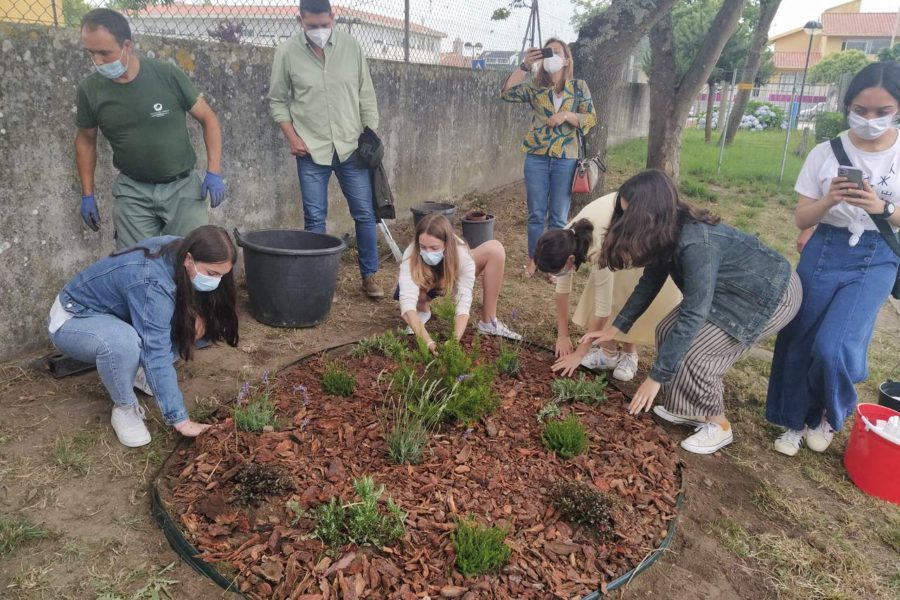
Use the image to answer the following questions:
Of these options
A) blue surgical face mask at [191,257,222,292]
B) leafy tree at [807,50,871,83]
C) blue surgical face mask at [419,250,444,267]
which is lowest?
blue surgical face mask at [419,250,444,267]

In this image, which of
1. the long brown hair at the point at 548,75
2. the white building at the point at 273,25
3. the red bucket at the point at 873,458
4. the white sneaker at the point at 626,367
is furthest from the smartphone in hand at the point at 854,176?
the white building at the point at 273,25

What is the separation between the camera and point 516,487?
2.60 metres

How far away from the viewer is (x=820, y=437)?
3.14 m

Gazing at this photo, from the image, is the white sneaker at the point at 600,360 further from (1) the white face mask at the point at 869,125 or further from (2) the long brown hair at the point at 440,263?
(1) the white face mask at the point at 869,125

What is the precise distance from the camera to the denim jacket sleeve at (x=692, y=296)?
8.96 ft

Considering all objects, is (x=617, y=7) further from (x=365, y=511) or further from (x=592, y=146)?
(x=365, y=511)

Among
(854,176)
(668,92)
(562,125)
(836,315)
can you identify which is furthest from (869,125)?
(668,92)

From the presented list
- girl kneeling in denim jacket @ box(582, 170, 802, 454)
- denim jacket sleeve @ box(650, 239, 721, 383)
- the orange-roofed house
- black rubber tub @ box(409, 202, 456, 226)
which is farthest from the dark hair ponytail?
the orange-roofed house

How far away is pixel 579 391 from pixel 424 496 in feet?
3.76

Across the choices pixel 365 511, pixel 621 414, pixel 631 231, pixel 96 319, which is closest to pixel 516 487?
pixel 365 511

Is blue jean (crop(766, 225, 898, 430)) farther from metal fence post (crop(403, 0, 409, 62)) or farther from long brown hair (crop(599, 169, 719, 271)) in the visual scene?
metal fence post (crop(403, 0, 409, 62))

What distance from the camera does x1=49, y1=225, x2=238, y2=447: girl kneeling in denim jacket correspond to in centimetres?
265

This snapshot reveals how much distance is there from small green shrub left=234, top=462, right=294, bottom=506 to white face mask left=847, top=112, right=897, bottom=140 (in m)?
2.78

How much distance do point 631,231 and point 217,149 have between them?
7.91ft
